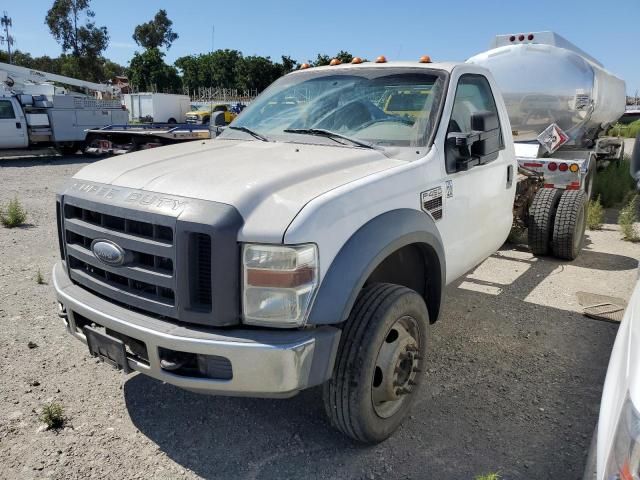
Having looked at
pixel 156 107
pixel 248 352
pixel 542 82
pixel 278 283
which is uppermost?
pixel 542 82

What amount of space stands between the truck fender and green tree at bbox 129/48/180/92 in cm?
5642

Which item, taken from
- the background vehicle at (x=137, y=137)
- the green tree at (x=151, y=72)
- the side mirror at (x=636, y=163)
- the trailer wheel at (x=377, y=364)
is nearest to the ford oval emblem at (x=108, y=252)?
the trailer wheel at (x=377, y=364)

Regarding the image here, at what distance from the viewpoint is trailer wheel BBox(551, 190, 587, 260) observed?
623cm

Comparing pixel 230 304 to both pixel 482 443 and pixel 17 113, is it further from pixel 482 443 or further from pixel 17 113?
pixel 17 113

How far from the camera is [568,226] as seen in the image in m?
6.23

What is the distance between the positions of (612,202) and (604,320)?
21.7ft

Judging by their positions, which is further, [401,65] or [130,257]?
[401,65]

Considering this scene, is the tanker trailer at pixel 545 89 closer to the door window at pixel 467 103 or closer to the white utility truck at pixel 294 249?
the door window at pixel 467 103

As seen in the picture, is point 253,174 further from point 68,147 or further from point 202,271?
point 68,147

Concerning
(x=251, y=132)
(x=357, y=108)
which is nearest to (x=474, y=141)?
(x=357, y=108)

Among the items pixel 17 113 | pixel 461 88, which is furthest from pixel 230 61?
pixel 461 88

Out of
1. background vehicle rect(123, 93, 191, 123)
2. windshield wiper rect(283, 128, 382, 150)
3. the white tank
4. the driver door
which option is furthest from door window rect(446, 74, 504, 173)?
background vehicle rect(123, 93, 191, 123)

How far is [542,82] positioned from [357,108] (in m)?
5.50

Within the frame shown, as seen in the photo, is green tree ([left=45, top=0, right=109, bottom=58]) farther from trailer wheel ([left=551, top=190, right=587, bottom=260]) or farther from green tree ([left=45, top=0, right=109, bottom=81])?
trailer wheel ([left=551, top=190, right=587, bottom=260])
